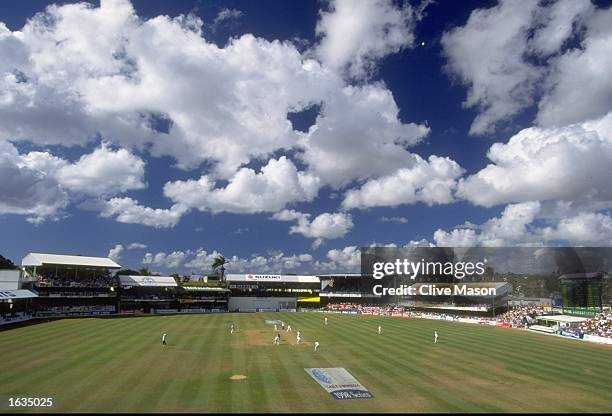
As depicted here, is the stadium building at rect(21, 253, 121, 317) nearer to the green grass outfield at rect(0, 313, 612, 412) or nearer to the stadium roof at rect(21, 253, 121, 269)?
the stadium roof at rect(21, 253, 121, 269)

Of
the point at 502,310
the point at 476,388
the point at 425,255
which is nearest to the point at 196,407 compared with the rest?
the point at 476,388

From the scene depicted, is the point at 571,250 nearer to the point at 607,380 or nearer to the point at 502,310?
the point at 502,310

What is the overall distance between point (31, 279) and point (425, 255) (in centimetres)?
8730

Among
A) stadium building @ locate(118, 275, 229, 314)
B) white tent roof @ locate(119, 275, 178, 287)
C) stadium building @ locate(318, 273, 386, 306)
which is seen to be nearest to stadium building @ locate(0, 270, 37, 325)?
stadium building @ locate(118, 275, 229, 314)

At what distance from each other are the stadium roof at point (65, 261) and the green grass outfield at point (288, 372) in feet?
124

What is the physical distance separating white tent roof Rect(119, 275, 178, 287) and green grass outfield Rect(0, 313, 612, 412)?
Answer: 49.2 meters

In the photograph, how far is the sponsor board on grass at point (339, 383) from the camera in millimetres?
25344

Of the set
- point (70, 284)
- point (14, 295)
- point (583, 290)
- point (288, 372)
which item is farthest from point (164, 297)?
point (583, 290)

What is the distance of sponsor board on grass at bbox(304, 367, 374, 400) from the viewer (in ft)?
83.1

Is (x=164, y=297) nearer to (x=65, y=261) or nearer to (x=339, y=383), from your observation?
(x=65, y=261)

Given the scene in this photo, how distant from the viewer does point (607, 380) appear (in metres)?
30.8

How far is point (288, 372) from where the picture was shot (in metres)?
31.2

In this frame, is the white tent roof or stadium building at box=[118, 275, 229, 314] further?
the white tent roof

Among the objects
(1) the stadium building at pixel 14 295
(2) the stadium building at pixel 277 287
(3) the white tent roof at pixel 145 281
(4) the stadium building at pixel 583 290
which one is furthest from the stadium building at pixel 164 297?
(4) the stadium building at pixel 583 290
